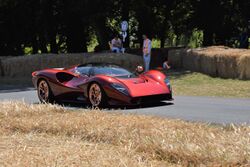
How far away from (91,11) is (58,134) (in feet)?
75.0

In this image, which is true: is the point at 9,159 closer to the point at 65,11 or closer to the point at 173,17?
the point at 65,11

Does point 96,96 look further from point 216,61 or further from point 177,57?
point 177,57

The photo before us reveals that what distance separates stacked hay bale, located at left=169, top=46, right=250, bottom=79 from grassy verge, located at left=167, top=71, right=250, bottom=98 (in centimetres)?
44

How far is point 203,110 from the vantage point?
1307cm

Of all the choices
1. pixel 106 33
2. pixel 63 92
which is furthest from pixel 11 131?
pixel 106 33

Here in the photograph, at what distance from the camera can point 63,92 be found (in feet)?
49.5

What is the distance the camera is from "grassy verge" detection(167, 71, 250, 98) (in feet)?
59.0

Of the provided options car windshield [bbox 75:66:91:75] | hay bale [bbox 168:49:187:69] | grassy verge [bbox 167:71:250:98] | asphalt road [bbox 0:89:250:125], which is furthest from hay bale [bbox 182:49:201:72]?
car windshield [bbox 75:66:91:75]

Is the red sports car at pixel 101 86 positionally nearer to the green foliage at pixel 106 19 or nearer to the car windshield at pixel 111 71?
the car windshield at pixel 111 71

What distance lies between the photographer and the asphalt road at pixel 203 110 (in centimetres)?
1139

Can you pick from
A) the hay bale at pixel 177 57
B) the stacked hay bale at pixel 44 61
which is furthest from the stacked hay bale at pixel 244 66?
the stacked hay bale at pixel 44 61

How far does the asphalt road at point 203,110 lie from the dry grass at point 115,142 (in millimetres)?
2548

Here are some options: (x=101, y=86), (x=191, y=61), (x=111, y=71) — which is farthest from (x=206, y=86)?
(x=101, y=86)

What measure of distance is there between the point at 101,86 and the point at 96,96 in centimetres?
39
